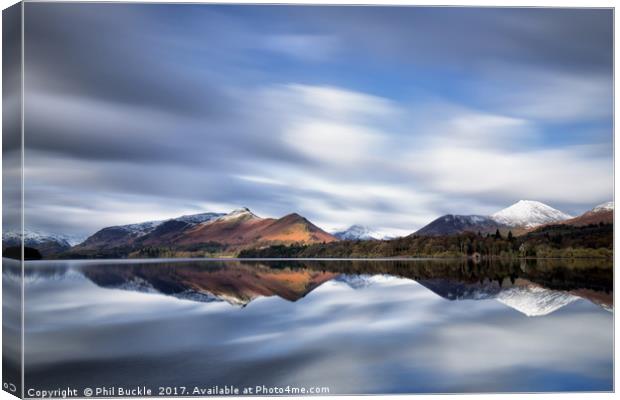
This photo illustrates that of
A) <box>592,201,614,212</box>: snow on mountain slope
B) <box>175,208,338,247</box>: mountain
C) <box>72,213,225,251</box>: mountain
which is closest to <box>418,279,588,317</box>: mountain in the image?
<box>592,201,614,212</box>: snow on mountain slope

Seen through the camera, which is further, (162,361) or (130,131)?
(130,131)

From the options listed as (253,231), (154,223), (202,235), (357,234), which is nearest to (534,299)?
(357,234)

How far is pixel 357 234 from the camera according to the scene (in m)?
10.3

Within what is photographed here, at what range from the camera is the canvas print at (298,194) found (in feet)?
27.8

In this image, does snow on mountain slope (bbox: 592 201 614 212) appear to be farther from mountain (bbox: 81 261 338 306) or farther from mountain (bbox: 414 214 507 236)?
mountain (bbox: 81 261 338 306)

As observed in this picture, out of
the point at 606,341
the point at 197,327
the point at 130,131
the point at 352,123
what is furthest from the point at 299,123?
the point at 606,341

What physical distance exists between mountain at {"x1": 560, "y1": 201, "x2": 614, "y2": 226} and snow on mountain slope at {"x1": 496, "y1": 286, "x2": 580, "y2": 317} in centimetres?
103

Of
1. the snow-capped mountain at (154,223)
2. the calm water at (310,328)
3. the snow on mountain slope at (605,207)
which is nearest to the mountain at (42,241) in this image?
the calm water at (310,328)

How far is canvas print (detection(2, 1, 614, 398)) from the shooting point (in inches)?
333

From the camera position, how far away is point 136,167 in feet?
31.0

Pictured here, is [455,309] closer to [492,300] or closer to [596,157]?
[492,300]

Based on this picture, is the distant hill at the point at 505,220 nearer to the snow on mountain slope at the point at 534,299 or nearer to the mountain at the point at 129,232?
the snow on mountain slope at the point at 534,299

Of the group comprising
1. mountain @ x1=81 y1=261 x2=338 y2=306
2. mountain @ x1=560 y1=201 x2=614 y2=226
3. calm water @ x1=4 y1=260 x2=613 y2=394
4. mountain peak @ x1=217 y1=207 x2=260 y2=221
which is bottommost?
calm water @ x1=4 y1=260 x2=613 y2=394

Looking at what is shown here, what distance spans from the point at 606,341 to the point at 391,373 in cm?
297
